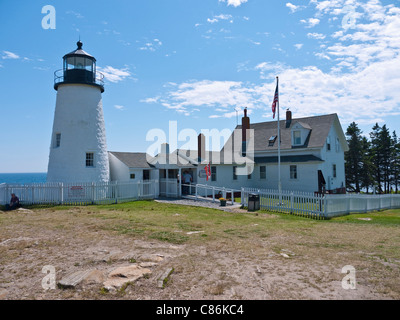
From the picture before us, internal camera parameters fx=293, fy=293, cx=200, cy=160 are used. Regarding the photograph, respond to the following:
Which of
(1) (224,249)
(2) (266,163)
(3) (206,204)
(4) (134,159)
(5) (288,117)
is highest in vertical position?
(5) (288,117)

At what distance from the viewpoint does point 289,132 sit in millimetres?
31484

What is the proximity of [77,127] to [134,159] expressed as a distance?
592cm

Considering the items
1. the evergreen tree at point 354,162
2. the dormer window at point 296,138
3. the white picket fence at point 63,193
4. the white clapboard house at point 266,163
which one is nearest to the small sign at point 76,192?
the white picket fence at point 63,193

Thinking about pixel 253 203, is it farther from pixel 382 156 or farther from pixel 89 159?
pixel 382 156

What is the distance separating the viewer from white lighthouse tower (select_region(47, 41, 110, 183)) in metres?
22.5

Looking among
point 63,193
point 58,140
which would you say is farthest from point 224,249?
point 58,140

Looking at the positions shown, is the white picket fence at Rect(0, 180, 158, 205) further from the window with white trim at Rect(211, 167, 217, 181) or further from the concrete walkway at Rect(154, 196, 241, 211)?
the window with white trim at Rect(211, 167, 217, 181)

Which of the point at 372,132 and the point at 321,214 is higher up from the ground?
the point at 372,132

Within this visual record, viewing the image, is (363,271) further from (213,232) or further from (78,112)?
(78,112)

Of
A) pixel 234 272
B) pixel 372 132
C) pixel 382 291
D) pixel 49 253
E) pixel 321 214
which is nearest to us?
pixel 382 291

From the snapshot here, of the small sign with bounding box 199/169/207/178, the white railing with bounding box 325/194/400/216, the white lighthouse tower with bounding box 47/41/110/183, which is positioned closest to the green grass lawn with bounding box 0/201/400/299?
the white railing with bounding box 325/194/400/216
